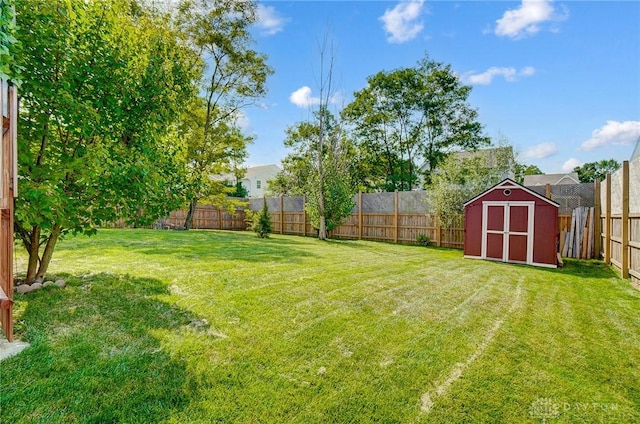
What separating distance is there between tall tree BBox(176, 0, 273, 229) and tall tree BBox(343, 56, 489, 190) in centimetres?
732

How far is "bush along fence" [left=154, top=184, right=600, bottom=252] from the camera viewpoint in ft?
31.4

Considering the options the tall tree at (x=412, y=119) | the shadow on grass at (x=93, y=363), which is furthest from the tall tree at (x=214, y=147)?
the shadow on grass at (x=93, y=363)

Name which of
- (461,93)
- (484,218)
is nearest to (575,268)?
(484,218)

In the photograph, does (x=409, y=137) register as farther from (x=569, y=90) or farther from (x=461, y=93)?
(x=569, y=90)

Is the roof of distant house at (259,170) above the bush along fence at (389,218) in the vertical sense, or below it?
above

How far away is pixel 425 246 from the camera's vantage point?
11844 mm

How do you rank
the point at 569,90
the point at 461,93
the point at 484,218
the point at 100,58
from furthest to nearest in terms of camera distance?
the point at 461,93
the point at 569,90
the point at 484,218
the point at 100,58

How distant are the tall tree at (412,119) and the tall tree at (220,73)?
24.0ft

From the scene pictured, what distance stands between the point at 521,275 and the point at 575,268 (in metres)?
2.32

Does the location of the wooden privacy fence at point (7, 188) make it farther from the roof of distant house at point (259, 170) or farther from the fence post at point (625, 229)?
the roof of distant house at point (259, 170)

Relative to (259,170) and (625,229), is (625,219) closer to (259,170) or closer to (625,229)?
(625,229)

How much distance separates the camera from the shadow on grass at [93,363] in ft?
5.67

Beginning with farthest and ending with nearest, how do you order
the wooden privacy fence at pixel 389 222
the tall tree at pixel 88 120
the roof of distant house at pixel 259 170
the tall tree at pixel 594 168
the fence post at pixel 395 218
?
the tall tree at pixel 594 168
the roof of distant house at pixel 259 170
the fence post at pixel 395 218
the wooden privacy fence at pixel 389 222
the tall tree at pixel 88 120

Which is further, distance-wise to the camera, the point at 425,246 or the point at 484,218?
the point at 425,246
